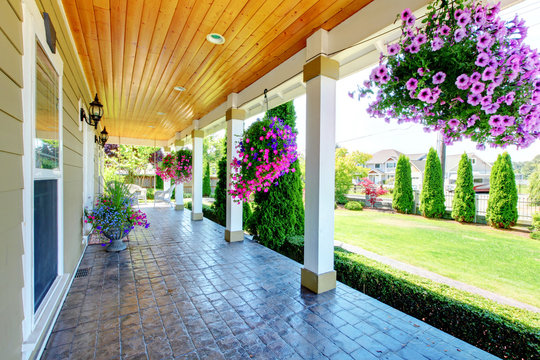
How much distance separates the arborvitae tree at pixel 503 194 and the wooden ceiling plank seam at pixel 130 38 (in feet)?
27.8

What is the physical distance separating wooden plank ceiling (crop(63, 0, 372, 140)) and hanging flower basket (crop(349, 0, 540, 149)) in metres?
1.17

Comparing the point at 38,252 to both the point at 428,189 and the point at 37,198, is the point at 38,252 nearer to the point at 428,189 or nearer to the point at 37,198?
the point at 37,198

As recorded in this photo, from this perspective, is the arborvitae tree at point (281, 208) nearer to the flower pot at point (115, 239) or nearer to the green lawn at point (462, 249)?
the green lawn at point (462, 249)

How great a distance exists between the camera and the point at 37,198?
1.81 metres

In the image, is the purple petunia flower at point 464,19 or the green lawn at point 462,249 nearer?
the purple petunia flower at point 464,19

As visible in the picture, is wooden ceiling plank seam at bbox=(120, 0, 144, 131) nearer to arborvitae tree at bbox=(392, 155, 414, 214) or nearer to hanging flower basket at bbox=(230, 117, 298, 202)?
hanging flower basket at bbox=(230, 117, 298, 202)

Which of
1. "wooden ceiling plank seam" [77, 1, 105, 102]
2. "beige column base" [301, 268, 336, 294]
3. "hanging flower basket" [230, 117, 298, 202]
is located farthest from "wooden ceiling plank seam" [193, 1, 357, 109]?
"beige column base" [301, 268, 336, 294]

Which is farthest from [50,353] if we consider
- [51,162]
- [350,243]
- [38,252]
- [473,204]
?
[473,204]

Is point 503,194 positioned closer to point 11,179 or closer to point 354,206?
point 354,206

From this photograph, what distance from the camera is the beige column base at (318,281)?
8.86 feet

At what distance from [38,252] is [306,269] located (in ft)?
7.83

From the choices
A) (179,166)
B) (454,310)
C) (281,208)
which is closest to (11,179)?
(454,310)

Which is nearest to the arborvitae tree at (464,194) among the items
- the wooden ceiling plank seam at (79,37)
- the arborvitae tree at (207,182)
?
the wooden ceiling plank seam at (79,37)

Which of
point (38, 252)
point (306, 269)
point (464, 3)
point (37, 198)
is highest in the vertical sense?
point (464, 3)
